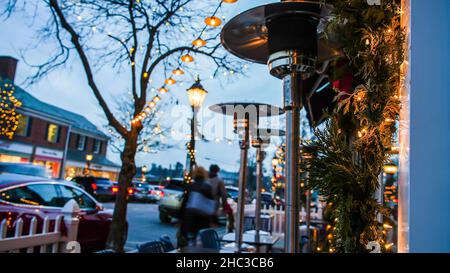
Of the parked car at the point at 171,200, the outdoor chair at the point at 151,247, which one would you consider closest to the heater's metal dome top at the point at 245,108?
the outdoor chair at the point at 151,247

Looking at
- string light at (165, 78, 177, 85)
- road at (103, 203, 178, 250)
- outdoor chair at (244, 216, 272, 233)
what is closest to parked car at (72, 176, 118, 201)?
road at (103, 203, 178, 250)

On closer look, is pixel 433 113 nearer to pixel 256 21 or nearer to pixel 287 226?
pixel 287 226

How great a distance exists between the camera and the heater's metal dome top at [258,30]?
6.32 feet

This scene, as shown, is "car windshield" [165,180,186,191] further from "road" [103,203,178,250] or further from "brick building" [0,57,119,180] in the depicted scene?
"brick building" [0,57,119,180]

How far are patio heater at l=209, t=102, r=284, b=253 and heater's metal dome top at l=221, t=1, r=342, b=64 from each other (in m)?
1.72

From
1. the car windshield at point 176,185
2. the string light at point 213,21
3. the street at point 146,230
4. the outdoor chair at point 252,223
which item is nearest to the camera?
the string light at point 213,21

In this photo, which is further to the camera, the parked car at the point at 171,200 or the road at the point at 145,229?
the parked car at the point at 171,200

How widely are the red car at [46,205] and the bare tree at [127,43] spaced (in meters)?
0.45

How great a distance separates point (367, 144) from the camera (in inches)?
58.9

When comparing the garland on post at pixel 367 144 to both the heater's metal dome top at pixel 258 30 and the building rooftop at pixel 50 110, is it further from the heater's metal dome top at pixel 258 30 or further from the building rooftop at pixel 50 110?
the building rooftop at pixel 50 110

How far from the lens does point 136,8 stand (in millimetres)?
6746

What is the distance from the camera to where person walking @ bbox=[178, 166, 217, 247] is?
22.0 feet

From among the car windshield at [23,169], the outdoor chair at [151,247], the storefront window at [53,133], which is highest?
the storefront window at [53,133]
